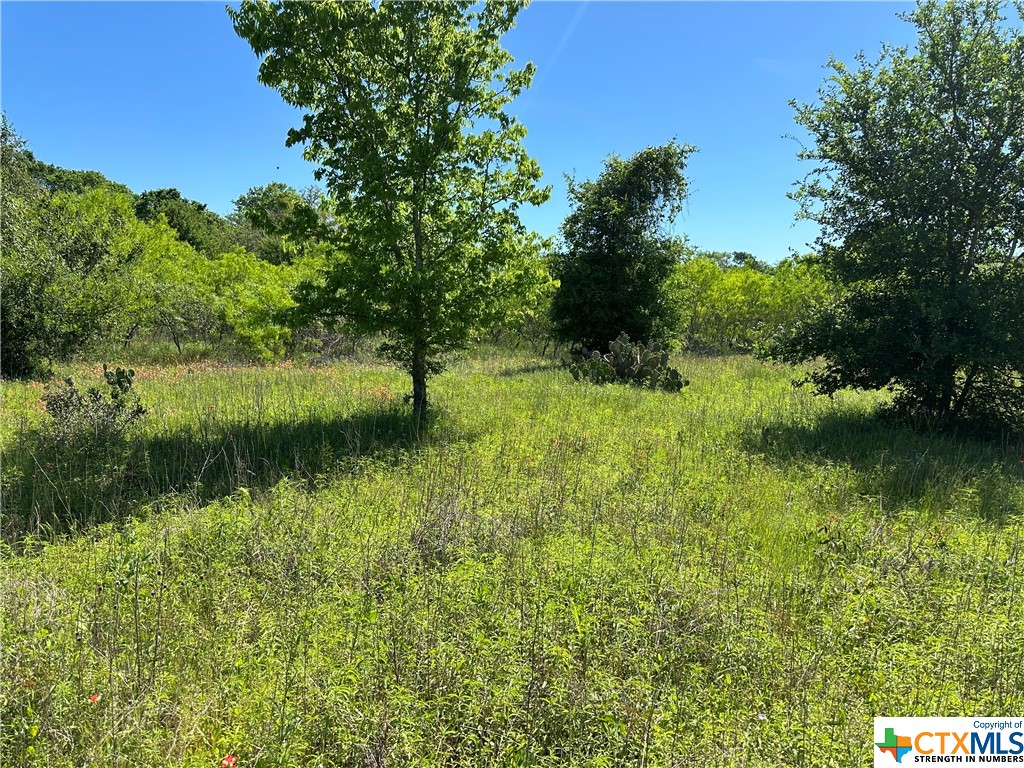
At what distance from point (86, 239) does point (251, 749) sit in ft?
64.3

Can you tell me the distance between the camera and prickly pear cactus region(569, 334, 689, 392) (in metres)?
12.1

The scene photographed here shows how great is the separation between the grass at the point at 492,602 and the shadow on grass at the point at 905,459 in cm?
A: 7

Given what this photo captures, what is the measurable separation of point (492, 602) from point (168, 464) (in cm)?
468

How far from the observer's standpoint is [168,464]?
19.6ft

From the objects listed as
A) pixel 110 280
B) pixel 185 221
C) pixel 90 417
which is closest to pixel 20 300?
pixel 110 280

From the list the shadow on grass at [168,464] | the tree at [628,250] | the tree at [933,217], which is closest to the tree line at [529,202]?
the tree at [933,217]

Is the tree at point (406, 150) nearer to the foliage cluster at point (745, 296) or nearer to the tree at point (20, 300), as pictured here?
the tree at point (20, 300)

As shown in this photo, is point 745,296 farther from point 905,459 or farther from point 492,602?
point 492,602

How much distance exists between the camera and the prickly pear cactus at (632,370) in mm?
12078

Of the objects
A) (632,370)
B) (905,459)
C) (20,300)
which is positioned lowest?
(905,459)

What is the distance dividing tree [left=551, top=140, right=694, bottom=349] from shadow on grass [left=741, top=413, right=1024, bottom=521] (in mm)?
8210

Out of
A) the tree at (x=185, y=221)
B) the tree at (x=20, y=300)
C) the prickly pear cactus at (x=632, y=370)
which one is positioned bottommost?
the prickly pear cactus at (x=632, y=370)

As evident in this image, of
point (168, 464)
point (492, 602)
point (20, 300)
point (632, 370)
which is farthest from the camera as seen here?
point (632, 370)

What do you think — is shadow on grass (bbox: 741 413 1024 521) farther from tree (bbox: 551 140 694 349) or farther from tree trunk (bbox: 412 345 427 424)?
tree (bbox: 551 140 694 349)
